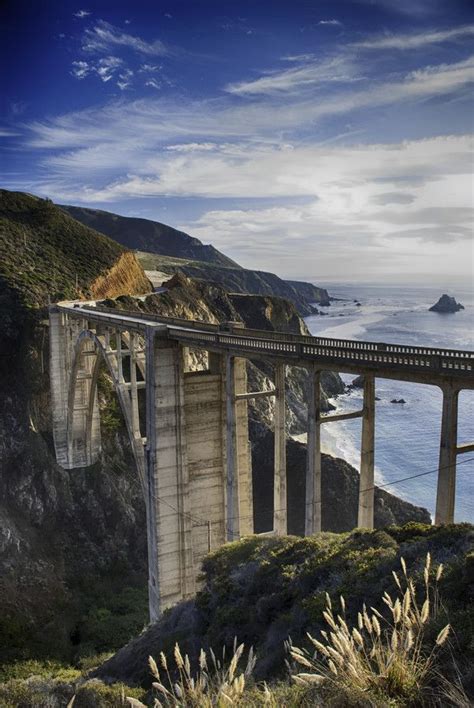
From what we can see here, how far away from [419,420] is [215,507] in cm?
4719

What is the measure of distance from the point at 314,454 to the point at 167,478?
10799 mm

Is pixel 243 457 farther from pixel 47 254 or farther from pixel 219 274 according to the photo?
pixel 219 274

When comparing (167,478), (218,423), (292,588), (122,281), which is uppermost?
(122,281)

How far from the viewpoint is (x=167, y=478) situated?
26.2m

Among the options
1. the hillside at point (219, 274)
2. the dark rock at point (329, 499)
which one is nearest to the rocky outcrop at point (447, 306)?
the hillside at point (219, 274)

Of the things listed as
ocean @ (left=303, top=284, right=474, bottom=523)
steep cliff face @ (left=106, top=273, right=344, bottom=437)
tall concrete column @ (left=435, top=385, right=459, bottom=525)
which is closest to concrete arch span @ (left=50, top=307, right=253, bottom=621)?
tall concrete column @ (left=435, top=385, right=459, bottom=525)

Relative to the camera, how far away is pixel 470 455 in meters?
56.2

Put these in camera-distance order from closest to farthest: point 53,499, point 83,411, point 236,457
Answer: point 236,457 < point 53,499 < point 83,411

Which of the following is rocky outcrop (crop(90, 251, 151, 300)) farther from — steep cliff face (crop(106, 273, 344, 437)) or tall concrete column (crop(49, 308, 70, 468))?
tall concrete column (crop(49, 308, 70, 468))

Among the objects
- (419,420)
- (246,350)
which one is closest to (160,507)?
(246,350)

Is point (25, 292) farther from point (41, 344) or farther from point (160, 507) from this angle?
point (160, 507)

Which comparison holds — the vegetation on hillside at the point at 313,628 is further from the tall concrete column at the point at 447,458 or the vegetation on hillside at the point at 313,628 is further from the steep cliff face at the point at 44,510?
the steep cliff face at the point at 44,510

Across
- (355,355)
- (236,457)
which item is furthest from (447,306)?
(355,355)

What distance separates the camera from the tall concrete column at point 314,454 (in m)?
17.1
